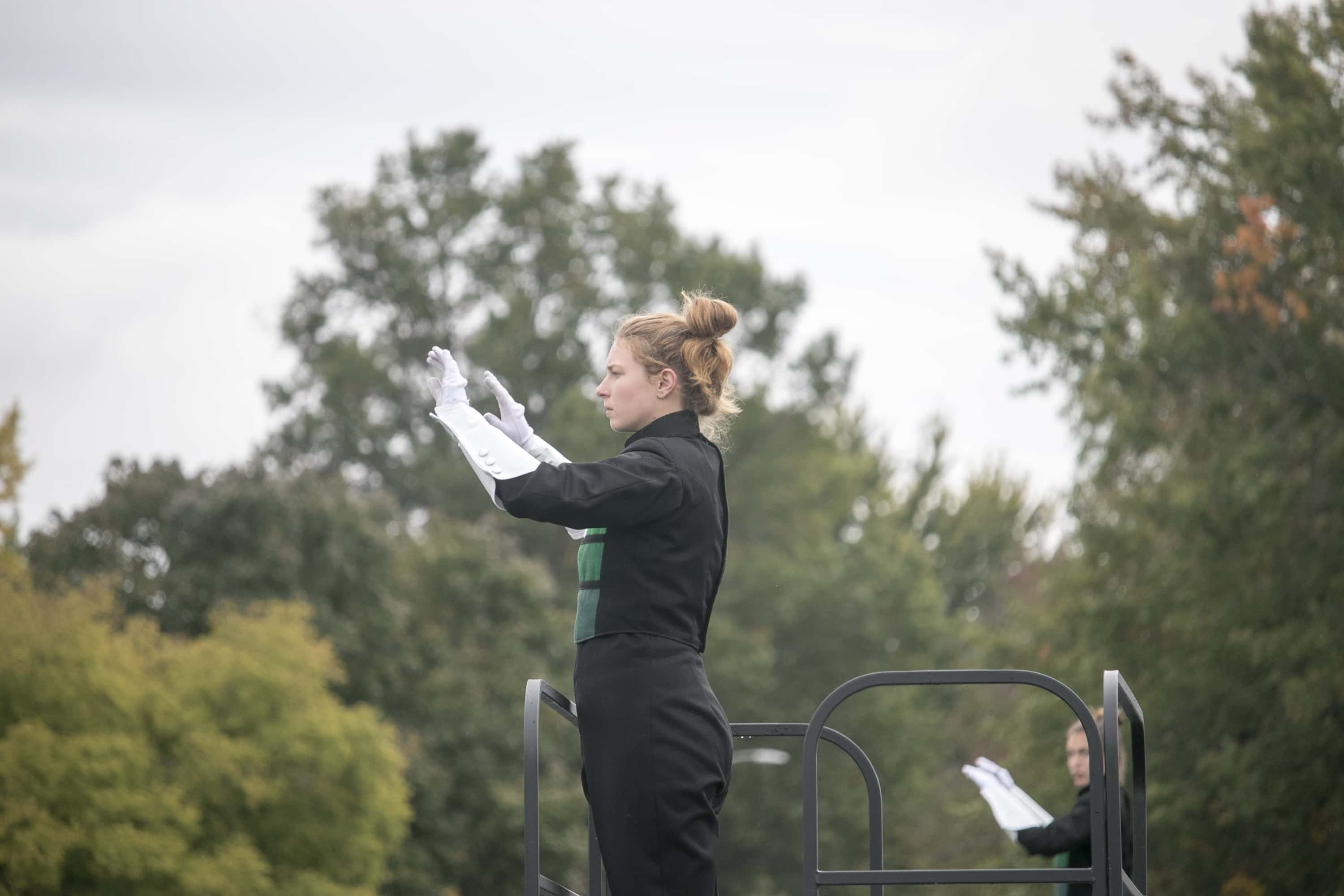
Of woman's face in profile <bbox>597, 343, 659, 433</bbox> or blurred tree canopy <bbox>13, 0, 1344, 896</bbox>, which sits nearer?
woman's face in profile <bbox>597, 343, 659, 433</bbox>

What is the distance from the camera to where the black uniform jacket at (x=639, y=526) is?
3576mm

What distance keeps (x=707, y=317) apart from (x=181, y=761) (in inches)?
855

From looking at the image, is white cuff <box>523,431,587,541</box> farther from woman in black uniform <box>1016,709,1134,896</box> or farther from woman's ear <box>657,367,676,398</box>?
woman in black uniform <box>1016,709,1134,896</box>

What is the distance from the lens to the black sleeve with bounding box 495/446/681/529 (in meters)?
3.55

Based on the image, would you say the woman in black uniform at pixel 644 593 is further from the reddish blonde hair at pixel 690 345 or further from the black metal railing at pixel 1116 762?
the black metal railing at pixel 1116 762

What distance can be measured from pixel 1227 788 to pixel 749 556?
65.8ft

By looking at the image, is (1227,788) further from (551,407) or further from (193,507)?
(551,407)

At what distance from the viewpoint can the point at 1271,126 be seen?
17219 mm

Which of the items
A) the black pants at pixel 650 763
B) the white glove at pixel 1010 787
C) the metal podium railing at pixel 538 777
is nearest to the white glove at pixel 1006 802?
the white glove at pixel 1010 787

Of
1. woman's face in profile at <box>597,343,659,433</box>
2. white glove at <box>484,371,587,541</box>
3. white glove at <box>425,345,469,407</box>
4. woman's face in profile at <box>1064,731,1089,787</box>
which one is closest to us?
white glove at <box>425,345,469,407</box>

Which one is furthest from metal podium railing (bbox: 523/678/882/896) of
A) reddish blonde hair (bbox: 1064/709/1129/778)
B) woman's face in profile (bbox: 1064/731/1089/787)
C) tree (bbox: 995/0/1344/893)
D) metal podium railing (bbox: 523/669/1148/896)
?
tree (bbox: 995/0/1344/893)

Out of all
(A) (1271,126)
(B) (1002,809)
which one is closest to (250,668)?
(A) (1271,126)

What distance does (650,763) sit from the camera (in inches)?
142

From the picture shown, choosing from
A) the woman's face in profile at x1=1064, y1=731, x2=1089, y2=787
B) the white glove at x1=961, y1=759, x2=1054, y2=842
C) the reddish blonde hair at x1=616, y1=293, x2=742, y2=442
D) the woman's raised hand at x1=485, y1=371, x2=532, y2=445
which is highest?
the reddish blonde hair at x1=616, y1=293, x2=742, y2=442
